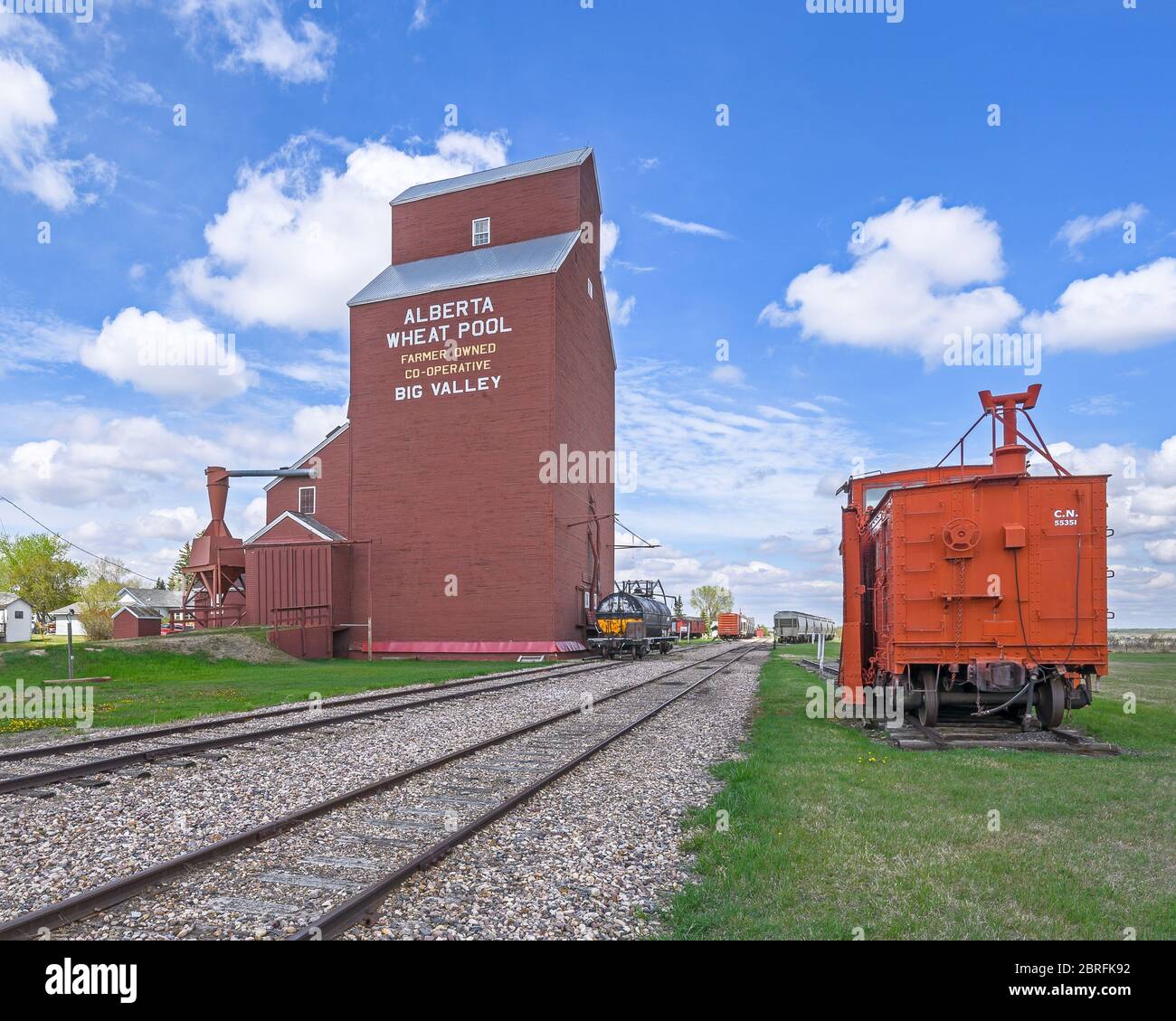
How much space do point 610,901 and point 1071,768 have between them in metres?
6.75

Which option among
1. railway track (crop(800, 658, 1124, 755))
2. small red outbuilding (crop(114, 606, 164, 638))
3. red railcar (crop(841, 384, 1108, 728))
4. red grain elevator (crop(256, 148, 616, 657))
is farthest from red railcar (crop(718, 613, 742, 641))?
red railcar (crop(841, 384, 1108, 728))

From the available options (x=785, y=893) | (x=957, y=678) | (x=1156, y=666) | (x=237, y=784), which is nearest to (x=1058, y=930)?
(x=785, y=893)

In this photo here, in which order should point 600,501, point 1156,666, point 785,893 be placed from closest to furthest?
1. point 785,893
2. point 1156,666
3. point 600,501

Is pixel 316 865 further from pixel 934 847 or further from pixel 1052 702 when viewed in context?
pixel 1052 702

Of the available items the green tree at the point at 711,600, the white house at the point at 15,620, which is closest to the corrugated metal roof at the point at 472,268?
the white house at the point at 15,620

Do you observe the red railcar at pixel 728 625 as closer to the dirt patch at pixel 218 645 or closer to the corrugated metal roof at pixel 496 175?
the corrugated metal roof at pixel 496 175

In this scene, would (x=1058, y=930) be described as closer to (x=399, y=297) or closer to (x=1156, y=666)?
(x=1156, y=666)

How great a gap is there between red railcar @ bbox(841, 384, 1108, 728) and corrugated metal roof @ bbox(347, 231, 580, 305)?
26.3m

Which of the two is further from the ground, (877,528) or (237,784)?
(877,528)

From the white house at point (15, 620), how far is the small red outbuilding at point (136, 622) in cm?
1867

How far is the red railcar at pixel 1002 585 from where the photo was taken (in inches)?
451

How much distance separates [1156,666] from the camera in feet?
103

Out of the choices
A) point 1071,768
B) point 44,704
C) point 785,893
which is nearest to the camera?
point 785,893

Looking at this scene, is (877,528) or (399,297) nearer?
(877,528)
